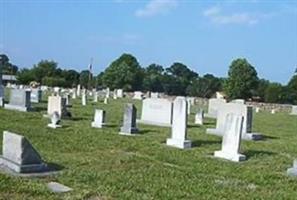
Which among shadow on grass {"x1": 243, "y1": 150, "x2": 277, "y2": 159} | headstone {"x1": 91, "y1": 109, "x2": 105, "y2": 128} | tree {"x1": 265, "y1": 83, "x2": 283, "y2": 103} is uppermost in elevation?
tree {"x1": 265, "y1": 83, "x2": 283, "y2": 103}

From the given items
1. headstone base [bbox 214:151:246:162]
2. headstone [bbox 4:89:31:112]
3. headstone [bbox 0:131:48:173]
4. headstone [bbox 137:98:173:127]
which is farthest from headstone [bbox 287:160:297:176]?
headstone [bbox 4:89:31:112]

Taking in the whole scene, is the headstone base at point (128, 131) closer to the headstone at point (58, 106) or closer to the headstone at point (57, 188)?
the headstone at point (58, 106)

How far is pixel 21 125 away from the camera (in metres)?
17.0

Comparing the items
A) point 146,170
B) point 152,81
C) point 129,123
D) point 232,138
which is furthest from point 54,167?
point 152,81

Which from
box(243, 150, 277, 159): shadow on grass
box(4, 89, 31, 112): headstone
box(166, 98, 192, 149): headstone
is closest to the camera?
box(243, 150, 277, 159): shadow on grass

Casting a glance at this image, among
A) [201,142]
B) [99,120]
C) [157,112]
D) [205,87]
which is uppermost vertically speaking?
[205,87]

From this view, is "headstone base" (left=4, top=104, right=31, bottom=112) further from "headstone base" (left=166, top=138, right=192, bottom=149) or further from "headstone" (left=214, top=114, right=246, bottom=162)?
"headstone" (left=214, top=114, right=246, bottom=162)

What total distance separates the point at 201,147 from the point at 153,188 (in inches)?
250

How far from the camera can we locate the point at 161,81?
4289 inches

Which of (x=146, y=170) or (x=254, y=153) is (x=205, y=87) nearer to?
(x=254, y=153)

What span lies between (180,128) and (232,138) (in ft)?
6.93

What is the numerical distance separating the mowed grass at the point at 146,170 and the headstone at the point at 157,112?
5129mm

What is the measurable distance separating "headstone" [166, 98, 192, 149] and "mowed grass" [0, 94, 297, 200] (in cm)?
43

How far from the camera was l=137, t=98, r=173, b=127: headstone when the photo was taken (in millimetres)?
21656
